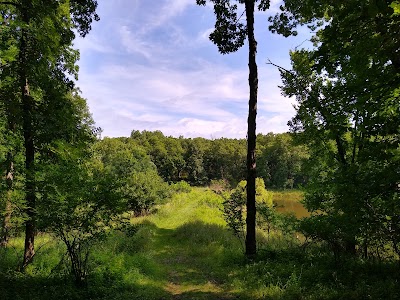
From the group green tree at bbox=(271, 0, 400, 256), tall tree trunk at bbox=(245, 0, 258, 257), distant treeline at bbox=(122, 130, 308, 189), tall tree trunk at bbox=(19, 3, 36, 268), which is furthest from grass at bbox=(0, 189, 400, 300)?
distant treeline at bbox=(122, 130, 308, 189)

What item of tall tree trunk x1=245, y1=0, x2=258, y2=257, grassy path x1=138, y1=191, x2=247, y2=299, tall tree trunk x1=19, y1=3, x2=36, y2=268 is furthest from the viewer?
tall tree trunk x1=245, y1=0, x2=258, y2=257

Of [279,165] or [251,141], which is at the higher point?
[279,165]

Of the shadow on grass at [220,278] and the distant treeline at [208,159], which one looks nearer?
the shadow on grass at [220,278]

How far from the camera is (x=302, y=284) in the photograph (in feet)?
23.1

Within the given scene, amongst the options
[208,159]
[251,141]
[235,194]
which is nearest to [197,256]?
[235,194]

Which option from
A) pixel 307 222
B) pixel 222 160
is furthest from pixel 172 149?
pixel 307 222

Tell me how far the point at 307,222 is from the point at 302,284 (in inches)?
69.2

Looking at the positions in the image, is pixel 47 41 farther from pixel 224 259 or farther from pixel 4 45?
pixel 224 259

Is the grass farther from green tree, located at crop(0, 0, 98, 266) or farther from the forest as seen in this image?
green tree, located at crop(0, 0, 98, 266)

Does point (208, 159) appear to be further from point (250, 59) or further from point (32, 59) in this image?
point (32, 59)

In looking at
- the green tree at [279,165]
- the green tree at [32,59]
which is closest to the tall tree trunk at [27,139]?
the green tree at [32,59]

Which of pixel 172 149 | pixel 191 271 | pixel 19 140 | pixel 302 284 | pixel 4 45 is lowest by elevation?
pixel 191 271

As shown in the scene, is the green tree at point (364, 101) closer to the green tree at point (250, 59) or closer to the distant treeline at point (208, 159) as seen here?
the green tree at point (250, 59)

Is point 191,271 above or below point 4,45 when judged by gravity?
below
